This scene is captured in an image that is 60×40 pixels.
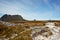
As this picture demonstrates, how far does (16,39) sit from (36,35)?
611 centimetres

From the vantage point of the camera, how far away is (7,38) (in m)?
25.9

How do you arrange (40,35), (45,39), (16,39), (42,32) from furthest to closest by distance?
(42,32)
(40,35)
(45,39)
(16,39)

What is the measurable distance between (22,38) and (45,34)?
303 inches

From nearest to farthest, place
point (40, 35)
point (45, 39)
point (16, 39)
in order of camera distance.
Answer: point (16, 39), point (45, 39), point (40, 35)

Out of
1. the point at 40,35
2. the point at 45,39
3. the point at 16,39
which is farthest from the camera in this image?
the point at 40,35

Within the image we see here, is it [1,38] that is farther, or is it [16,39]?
[1,38]

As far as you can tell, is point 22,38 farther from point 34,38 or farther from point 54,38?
point 54,38

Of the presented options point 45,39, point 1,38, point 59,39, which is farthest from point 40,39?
point 1,38

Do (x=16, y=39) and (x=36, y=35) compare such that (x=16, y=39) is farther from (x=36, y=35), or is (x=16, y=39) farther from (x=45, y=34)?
(x=45, y=34)

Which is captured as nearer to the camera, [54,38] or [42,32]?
[54,38]

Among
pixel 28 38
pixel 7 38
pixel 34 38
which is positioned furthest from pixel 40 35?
pixel 7 38

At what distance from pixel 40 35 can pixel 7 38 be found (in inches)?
359

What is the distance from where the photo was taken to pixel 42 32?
2977 centimetres

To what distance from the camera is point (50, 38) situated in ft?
88.5
